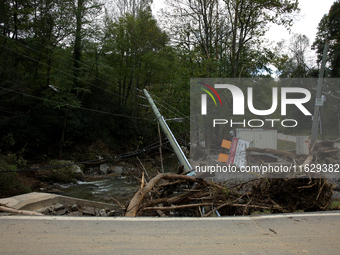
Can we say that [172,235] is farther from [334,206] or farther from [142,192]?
[334,206]

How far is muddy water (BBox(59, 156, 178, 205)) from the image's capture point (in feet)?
53.5

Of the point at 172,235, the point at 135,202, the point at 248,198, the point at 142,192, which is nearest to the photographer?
the point at 172,235

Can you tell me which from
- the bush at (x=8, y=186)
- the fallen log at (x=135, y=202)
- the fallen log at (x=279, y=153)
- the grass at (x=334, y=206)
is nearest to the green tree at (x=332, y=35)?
the fallen log at (x=279, y=153)

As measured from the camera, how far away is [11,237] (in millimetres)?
3920

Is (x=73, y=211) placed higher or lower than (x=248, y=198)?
lower

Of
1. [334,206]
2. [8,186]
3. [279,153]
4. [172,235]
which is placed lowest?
[8,186]

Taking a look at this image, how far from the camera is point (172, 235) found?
163 inches

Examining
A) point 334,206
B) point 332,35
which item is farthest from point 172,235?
point 332,35

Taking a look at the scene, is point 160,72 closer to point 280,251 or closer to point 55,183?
point 55,183

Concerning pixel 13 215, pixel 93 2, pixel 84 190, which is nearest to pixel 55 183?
pixel 84 190

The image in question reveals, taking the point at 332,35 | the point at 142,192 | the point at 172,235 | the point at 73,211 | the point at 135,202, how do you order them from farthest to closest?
the point at 332,35
the point at 73,211
the point at 142,192
the point at 135,202
the point at 172,235

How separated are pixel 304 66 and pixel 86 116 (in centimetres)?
3189

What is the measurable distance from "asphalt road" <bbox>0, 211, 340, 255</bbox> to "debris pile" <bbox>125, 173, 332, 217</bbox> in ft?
3.50

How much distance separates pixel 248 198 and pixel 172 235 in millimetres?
2958
